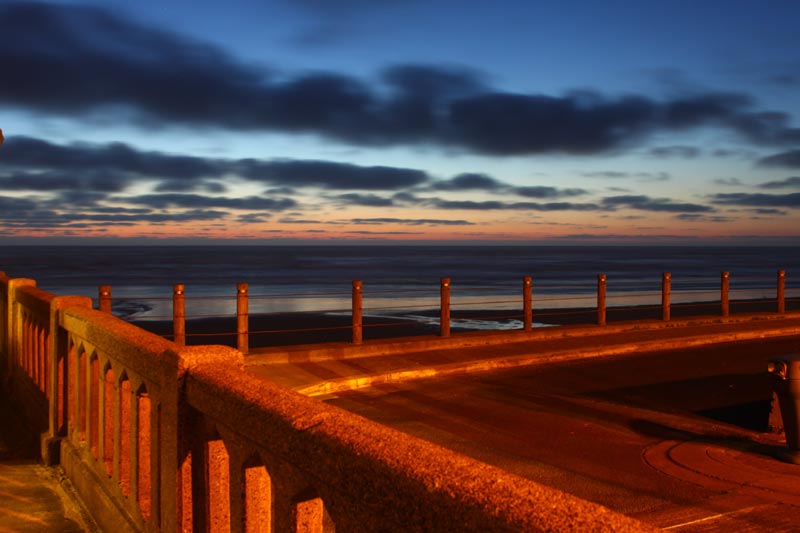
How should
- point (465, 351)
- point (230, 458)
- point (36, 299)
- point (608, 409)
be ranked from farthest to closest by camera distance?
point (465, 351)
point (608, 409)
point (36, 299)
point (230, 458)

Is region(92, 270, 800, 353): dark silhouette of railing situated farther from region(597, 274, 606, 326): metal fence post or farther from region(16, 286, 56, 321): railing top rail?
region(16, 286, 56, 321): railing top rail

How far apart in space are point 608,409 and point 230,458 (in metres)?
7.35

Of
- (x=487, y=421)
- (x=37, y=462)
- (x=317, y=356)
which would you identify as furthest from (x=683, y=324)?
(x=37, y=462)

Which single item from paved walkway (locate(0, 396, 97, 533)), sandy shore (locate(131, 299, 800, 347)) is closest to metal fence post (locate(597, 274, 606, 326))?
sandy shore (locate(131, 299, 800, 347))

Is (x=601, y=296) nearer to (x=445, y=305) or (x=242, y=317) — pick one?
(x=445, y=305)

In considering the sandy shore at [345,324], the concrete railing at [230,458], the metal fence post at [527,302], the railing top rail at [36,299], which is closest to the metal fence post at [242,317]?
the railing top rail at [36,299]

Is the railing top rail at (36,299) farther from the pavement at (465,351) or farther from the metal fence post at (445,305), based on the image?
the metal fence post at (445,305)

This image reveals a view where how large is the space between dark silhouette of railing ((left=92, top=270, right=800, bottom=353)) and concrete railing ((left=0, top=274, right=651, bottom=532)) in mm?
6892

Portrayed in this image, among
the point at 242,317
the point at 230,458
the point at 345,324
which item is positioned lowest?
the point at 345,324

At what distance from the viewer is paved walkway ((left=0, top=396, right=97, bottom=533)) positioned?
4941 mm

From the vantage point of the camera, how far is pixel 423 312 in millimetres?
33125

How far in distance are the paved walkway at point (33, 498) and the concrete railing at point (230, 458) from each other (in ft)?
0.49

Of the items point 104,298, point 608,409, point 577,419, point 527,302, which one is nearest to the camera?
point 577,419

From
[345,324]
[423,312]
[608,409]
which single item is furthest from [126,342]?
[423,312]
